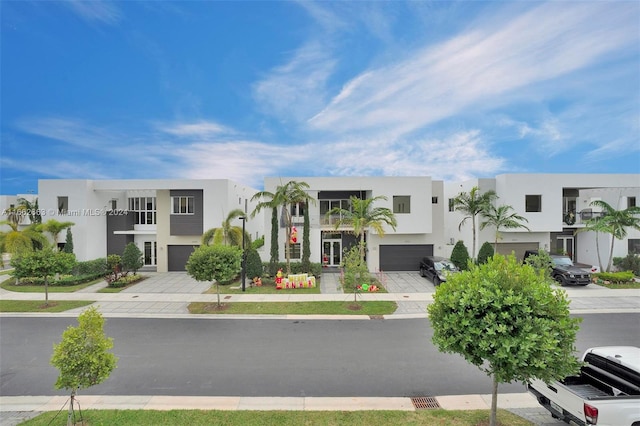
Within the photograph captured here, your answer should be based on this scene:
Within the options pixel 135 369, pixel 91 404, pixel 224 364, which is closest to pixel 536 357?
pixel 224 364

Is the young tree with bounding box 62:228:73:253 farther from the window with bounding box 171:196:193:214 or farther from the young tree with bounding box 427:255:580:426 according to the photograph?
the young tree with bounding box 427:255:580:426

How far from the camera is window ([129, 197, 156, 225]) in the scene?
25.5m

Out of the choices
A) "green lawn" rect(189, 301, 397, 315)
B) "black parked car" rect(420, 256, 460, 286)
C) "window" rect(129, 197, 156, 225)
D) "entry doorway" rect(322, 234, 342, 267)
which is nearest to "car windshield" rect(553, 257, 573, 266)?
"black parked car" rect(420, 256, 460, 286)

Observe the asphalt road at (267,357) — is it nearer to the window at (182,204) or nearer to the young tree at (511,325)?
the young tree at (511,325)

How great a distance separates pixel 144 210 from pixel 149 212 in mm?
489

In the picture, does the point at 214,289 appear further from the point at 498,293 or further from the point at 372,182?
the point at 498,293

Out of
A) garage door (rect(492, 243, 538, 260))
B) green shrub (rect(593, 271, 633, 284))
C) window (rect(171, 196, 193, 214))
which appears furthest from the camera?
garage door (rect(492, 243, 538, 260))

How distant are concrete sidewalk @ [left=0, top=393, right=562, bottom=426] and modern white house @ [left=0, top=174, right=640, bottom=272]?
15958mm

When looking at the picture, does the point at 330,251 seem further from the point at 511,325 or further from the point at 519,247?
the point at 511,325

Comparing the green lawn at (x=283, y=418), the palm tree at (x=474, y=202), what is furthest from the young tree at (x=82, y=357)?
the palm tree at (x=474, y=202)

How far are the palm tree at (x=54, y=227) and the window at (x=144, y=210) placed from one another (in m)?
4.31

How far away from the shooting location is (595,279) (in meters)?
20.2

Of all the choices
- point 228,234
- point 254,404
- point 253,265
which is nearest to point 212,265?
point 253,265

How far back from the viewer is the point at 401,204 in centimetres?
2359
